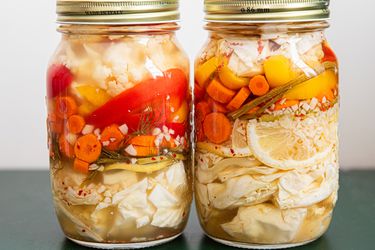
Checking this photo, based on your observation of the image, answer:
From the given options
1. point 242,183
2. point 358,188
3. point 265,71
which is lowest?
point 358,188

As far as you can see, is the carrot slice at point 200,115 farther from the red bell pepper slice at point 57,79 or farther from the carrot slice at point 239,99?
the red bell pepper slice at point 57,79

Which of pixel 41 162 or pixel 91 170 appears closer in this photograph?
pixel 91 170

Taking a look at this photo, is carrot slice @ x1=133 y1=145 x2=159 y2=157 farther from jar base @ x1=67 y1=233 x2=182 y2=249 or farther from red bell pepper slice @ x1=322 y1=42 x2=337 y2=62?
red bell pepper slice @ x1=322 y1=42 x2=337 y2=62

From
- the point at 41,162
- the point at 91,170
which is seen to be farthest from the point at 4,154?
the point at 91,170

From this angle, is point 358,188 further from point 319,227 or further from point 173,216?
point 173,216

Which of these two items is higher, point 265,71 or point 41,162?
point 265,71

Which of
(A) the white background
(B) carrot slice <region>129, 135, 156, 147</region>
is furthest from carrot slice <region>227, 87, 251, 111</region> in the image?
(A) the white background

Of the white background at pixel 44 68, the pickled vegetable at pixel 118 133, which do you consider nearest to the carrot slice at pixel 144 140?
the pickled vegetable at pixel 118 133
